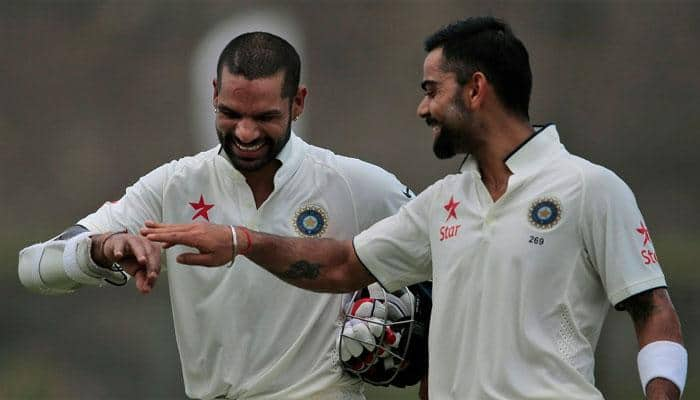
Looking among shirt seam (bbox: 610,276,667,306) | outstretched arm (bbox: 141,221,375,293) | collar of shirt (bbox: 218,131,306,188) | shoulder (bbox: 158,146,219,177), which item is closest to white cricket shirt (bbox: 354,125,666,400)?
shirt seam (bbox: 610,276,667,306)

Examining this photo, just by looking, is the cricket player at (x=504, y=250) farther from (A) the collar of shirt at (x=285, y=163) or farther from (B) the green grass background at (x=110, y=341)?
(B) the green grass background at (x=110, y=341)

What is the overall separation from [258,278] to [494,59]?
1.18m

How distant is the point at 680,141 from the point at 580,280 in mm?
6125

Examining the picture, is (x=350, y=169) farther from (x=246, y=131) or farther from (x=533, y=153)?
(x=533, y=153)

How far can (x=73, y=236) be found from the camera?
654 centimetres

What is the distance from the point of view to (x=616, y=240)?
225 inches

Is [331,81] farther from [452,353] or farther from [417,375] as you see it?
[452,353]

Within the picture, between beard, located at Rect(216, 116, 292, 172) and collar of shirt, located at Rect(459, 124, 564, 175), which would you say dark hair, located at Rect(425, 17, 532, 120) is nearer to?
collar of shirt, located at Rect(459, 124, 564, 175)

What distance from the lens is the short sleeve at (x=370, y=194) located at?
6.77 metres

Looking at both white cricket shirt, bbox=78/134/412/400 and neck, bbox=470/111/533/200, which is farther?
white cricket shirt, bbox=78/134/412/400

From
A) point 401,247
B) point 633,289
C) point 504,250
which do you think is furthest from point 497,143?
point 633,289

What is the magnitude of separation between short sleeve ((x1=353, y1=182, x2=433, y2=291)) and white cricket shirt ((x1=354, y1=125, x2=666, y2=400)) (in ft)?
0.69

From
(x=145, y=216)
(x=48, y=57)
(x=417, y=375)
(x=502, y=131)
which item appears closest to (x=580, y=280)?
(x=502, y=131)

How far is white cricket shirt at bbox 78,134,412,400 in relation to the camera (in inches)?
261
